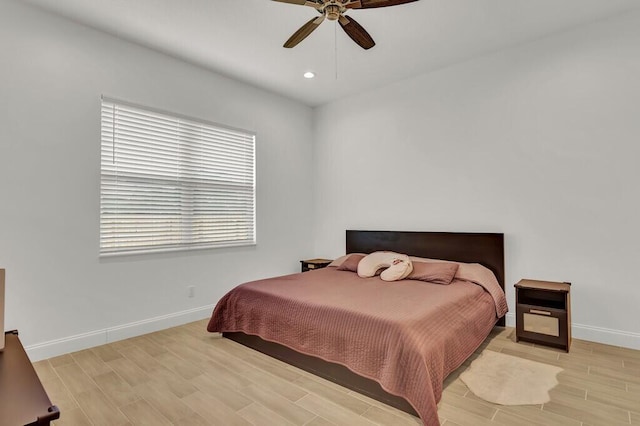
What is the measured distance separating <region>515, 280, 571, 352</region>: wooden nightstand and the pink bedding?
217mm

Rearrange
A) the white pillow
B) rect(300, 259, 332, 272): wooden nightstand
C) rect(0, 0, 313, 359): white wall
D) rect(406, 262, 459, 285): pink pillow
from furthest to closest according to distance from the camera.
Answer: rect(300, 259, 332, 272): wooden nightstand
the white pillow
rect(406, 262, 459, 285): pink pillow
rect(0, 0, 313, 359): white wall

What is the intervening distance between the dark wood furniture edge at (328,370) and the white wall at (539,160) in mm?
2088

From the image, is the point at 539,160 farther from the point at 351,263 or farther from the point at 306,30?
the point at 306,30

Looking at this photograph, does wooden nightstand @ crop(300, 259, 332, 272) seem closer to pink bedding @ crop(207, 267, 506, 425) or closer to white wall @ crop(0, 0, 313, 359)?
pink bedding @ crop(207, 267, 506, 425)

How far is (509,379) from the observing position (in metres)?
2.38

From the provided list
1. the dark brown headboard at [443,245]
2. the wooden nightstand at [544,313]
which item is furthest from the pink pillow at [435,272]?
the wooden nightstand at [544,313]

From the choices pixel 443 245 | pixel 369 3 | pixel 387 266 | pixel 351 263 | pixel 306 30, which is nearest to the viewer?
pixel 369 3

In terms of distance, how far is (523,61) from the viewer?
11.3ft

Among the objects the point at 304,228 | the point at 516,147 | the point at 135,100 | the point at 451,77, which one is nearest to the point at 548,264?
the point at 516,147

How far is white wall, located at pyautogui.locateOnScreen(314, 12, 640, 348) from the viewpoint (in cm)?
296

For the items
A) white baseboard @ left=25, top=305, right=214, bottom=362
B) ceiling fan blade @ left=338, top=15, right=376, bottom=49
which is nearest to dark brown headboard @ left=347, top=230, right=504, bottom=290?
white baseboard @ left=25, top=305, right=214, bottom=362

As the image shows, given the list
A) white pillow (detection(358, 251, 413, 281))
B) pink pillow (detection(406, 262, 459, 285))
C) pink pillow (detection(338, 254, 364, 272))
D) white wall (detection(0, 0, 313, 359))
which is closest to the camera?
white wall (detection(0, 0, 313, 359))

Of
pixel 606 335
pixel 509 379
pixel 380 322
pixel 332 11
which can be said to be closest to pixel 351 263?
pixel 380 322

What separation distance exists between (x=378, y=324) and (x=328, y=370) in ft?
1.84
